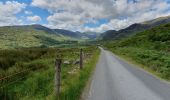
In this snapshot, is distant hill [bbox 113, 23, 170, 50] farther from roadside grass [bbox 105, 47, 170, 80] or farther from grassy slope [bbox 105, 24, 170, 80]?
roadside grass [bbox 105, 47, 170, 80]

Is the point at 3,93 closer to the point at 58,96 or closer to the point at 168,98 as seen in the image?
the point at 58,96

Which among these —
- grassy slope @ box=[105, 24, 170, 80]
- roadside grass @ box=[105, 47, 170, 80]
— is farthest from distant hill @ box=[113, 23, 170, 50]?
roadside grass @ box=[105, 47, 170, 80]

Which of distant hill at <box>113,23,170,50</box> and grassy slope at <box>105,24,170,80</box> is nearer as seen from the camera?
grassy slope at <box>105,24,170,80</box>

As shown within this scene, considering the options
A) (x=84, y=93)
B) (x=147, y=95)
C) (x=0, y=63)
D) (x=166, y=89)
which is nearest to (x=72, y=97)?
(x=84, y=93)

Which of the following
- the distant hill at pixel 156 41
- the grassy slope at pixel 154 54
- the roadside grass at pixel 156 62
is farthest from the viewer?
the distant hill at pixel 156 41

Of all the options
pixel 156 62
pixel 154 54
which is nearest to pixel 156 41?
pixel 154 54

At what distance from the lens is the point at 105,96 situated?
9.20m

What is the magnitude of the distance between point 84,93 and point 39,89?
326cm

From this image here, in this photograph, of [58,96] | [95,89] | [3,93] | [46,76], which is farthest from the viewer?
[46,76]

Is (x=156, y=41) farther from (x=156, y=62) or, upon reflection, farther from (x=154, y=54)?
(x=156, y=62)

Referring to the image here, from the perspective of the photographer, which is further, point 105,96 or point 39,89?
point 39,89

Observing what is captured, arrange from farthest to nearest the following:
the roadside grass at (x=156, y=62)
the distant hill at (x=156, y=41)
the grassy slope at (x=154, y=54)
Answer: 1. the distant hill at (x=156, y=41)
2. the grassy slope at (x=154, y=54)
3. the roadside grass at (x=156, y=62)

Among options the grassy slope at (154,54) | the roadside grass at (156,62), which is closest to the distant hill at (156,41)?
the grassy slope at (154,54)

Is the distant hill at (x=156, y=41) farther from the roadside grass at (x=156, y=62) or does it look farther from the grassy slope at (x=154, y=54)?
the roadside grass at (x=156, y=62)
